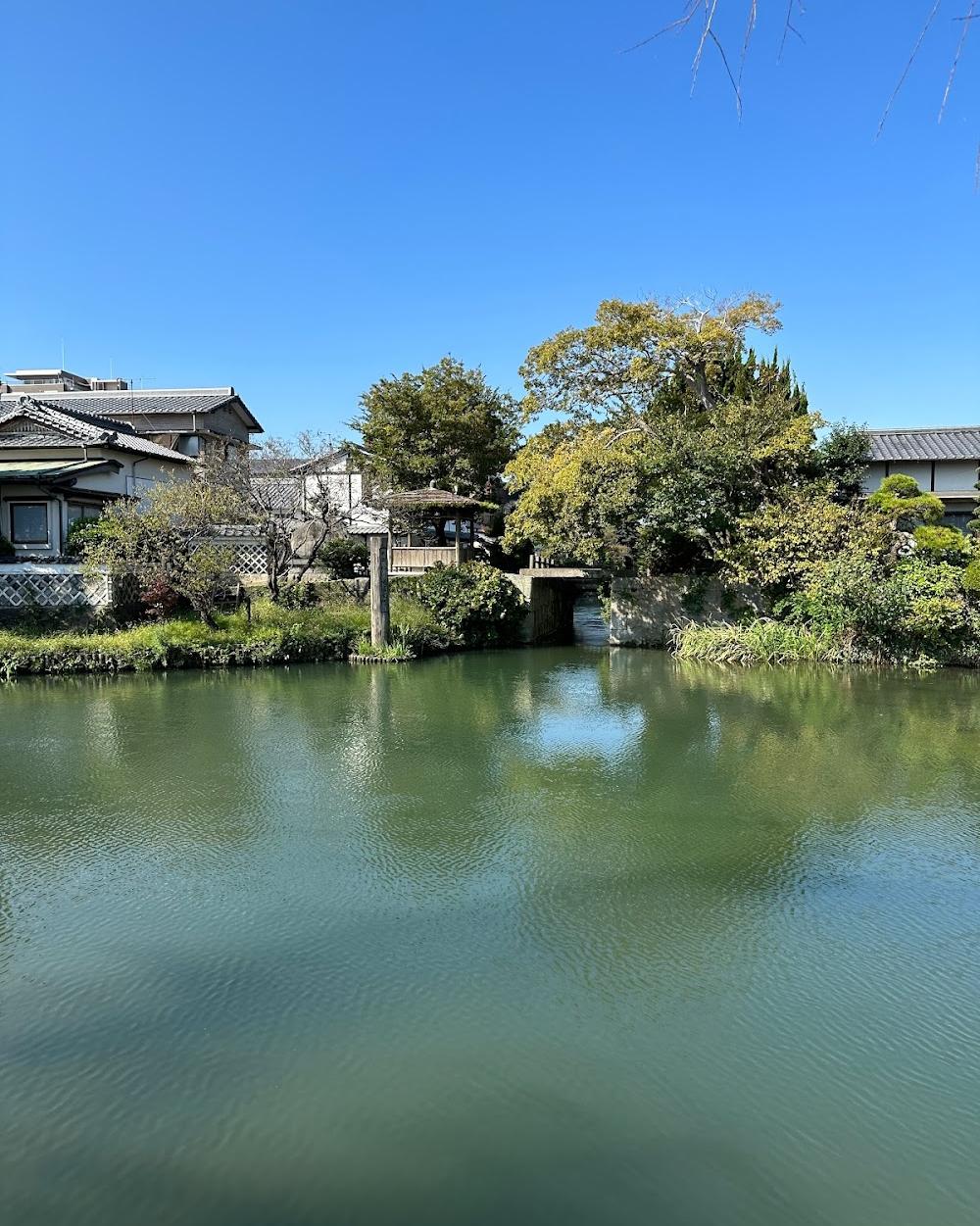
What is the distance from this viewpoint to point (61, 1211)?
2654 millimetres

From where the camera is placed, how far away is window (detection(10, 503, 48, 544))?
17141 millimetres

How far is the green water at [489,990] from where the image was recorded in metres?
2.79

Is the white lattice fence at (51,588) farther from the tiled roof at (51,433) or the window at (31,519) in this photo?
the tiled roof at (51,433)

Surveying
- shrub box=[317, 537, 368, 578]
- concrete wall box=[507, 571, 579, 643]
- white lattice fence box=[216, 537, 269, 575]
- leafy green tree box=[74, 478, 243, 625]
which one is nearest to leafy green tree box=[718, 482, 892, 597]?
concrete wall box=[507, 571, 579, 643]

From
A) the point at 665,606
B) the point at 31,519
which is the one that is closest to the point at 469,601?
the point at 665,606

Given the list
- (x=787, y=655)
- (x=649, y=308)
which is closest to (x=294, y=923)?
(x=787, y=655)

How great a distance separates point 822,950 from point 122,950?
3.57 metres

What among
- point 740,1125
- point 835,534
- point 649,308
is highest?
point 649,308

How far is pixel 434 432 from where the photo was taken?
2209 cm

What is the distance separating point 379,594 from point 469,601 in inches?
88.9

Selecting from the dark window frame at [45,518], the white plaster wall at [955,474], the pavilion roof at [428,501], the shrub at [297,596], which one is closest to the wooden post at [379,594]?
the shrub at [297,596]

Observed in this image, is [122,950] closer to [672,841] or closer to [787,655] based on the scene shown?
[672,841]

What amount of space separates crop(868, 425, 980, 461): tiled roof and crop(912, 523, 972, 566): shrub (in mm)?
6059

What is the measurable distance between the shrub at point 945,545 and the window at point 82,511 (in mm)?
16207
